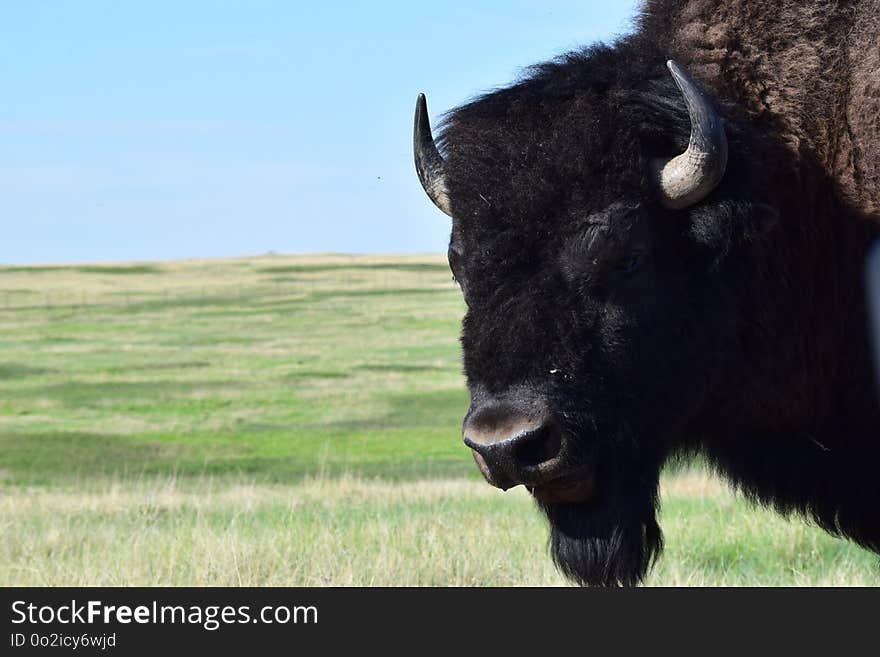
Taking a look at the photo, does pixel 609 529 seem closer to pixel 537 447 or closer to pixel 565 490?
pixel 565 490

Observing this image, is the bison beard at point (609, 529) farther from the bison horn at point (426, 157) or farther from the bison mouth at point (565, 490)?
the bison horn at point (426, 157)

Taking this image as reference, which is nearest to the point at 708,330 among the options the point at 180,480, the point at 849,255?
the point at 849,255

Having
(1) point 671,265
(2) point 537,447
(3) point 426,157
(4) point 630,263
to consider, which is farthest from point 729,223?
(3) point 426,157

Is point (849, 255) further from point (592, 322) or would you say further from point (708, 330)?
point (592, 322)

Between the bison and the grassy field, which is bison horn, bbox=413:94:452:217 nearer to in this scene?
the bison

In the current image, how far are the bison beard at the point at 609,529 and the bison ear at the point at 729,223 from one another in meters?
0.95

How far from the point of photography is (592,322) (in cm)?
449

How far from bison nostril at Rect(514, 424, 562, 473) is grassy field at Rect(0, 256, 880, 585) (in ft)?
9.14

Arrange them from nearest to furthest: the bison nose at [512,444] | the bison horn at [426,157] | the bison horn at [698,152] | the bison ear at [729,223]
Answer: the bison nose at [512,444] < the bison horn at [698,152] < the bison ear at [729,223] < the bison horn at [426,157]

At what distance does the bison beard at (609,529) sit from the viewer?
15.6 ft

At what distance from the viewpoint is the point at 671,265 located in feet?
15.6

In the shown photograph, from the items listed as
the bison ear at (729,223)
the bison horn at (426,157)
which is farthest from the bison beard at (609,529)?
the bison horn at (426,157)
